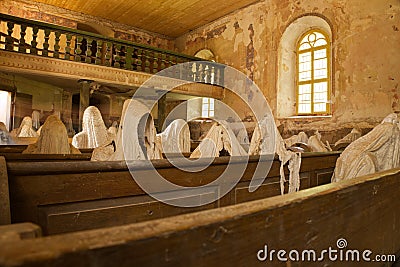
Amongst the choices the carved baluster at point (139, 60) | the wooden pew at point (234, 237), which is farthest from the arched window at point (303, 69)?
the wooden pew at point (234, 237)

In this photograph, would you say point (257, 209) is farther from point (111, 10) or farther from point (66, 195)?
point (111, 10)

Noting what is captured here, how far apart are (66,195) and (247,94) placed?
9306mm

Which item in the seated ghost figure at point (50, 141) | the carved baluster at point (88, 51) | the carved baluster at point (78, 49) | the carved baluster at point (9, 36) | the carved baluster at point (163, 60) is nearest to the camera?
the seated ghost figure at point (50, 141)

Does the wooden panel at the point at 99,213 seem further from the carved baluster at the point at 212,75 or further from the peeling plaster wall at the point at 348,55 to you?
the carved baluster at the point at 212,75

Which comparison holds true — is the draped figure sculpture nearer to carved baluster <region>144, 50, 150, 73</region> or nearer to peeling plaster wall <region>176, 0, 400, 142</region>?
peeling plaster wall <region>176, 0, 400, 142</region>

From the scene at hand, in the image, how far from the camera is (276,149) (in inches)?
149

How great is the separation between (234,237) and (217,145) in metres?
3.48

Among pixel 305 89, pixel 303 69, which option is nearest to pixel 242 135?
pixel 305 89

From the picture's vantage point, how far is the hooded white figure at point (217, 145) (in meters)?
4.24

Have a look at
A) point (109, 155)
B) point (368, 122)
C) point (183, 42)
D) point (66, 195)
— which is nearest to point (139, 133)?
point (109, 155)

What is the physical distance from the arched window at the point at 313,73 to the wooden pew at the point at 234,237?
7505mm

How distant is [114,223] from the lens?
6.55ft

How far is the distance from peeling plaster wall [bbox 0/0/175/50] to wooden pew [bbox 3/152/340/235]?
11327 mm

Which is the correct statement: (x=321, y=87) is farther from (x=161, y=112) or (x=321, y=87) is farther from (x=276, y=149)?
(x=276, y=149)
